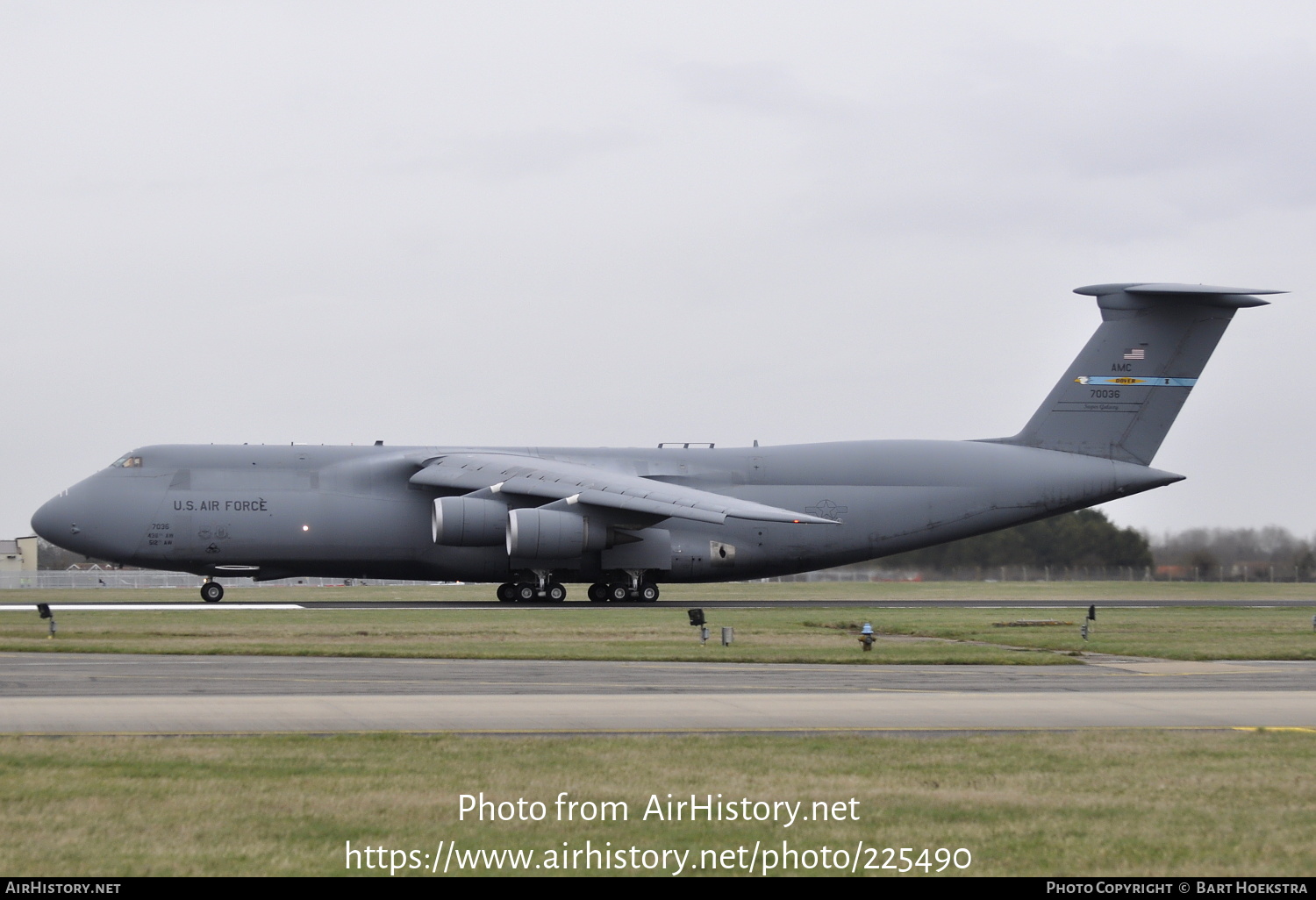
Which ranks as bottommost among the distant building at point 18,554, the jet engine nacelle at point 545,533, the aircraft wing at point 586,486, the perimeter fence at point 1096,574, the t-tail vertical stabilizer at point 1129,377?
the distant building at point 18,554

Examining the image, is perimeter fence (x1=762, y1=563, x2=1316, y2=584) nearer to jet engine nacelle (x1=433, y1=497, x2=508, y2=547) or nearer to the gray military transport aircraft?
the gray military transport aircraft

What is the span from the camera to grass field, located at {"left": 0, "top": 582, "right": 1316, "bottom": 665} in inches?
886

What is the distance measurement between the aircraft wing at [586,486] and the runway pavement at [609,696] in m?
15.5

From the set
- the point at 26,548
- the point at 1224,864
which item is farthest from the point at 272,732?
the point at 26,548

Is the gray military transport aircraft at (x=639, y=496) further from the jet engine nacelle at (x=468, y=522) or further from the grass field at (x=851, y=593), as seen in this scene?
the grass field at (x=851, y=593)

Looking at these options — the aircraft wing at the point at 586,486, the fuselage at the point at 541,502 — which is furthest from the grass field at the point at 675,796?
the fuselage at the point at 541,502

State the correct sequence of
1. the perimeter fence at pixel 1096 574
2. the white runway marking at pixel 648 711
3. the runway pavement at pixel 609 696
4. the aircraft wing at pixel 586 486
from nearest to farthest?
1. the white runway marking at pixel 648 711
2. the runway pavement at pixel 609 696
3. the aircraft wing at pixel 586 486
4. the perimeter fence at pixel 1096 574

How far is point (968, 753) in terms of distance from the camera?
11.7 meters

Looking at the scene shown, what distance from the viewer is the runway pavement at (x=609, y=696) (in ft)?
44.6

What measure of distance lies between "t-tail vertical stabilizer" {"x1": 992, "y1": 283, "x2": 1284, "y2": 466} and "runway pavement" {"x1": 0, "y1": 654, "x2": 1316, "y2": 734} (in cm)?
2227

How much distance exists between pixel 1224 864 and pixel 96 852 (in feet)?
20.1

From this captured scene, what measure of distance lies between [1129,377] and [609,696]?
1218 inches

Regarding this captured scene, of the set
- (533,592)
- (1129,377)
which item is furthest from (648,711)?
(1129,377)

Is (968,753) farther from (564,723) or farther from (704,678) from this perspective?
(704,678)
